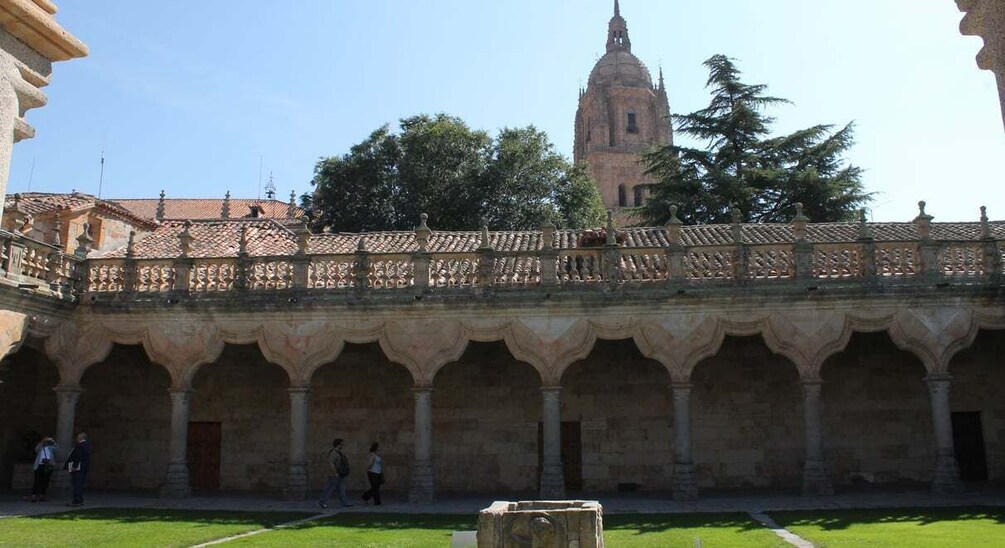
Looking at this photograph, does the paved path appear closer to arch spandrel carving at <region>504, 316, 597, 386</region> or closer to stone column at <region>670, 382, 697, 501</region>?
stone column at <region>670, 382, 697, 501</region>

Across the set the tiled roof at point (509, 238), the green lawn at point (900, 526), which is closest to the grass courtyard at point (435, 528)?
the green lawn at point (900, 526)

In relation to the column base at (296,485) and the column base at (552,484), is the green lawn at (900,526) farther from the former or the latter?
the column base at (296,485)

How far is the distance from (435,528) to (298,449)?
19.3 feet

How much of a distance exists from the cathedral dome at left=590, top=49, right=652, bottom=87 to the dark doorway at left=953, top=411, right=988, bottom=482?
4816cm

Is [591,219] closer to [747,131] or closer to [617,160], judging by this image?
[747,131]

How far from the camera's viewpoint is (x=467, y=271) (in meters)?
18.4

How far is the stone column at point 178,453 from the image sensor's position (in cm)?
1791

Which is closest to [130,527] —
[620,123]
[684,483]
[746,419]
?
[684,483]

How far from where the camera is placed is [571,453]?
20.6 meters

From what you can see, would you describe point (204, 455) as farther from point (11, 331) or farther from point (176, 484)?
point (11, 331)

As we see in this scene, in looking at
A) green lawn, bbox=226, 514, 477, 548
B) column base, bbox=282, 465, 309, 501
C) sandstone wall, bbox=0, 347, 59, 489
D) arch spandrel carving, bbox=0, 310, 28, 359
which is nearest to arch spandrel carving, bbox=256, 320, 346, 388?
column base, bbox=282, 465, 309, 501

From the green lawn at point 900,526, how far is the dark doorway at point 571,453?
662 centimetres

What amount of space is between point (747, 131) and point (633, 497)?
25.5 m

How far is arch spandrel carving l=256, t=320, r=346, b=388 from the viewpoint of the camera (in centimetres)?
1827
